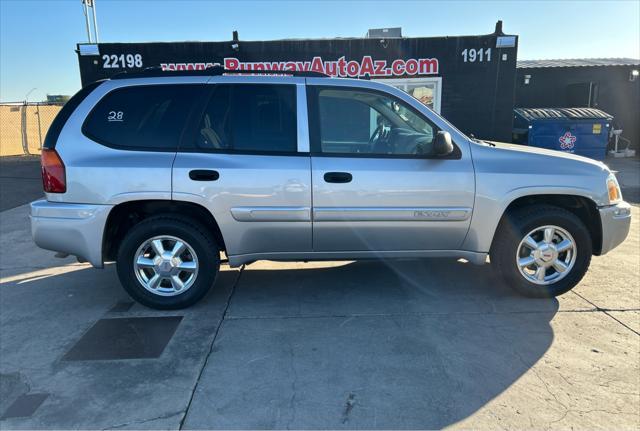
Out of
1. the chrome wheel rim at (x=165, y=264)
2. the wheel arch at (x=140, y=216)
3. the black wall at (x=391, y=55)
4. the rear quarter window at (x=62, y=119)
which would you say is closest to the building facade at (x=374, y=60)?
the black wall at (x=391, y=55)

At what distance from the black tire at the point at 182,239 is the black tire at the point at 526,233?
2.49 metres

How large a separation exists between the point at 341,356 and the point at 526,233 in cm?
201

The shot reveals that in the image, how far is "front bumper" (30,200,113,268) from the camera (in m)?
3.90

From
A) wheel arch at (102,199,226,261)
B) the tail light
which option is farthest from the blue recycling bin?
the tail light

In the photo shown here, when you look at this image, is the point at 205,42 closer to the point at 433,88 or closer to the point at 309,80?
the point at 433,88

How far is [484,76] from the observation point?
11.1 metres

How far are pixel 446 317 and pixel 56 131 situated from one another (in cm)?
354

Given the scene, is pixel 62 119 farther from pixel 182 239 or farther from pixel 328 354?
pixel 328 354

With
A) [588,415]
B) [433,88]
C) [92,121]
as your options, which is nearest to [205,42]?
[433,88]

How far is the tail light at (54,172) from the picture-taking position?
152 inches

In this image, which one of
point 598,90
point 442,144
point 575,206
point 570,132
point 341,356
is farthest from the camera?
point 598,90

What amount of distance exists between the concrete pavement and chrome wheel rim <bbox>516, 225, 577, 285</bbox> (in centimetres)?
25

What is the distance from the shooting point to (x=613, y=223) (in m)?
4.18

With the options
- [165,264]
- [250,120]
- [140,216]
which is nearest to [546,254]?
[250,120]
